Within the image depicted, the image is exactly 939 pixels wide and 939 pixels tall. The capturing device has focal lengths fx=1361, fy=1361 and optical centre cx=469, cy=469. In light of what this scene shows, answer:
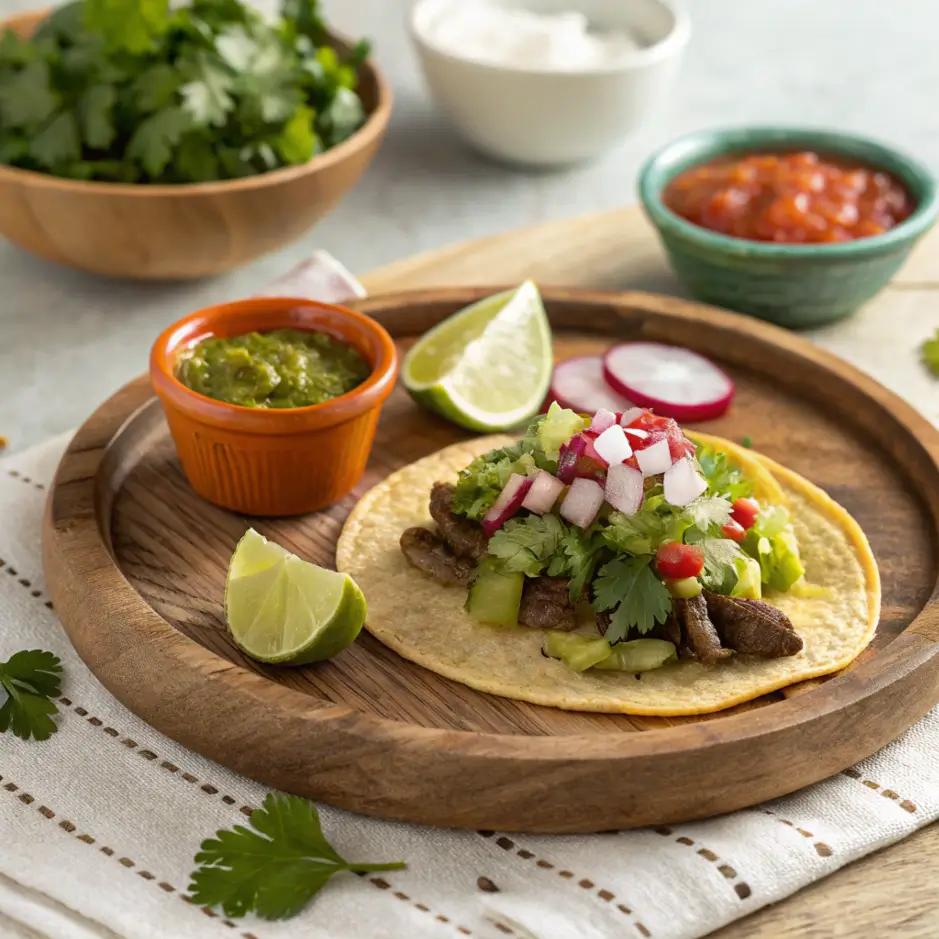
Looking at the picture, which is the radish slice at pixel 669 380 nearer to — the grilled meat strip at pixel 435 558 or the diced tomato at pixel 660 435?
the diced tomato at pixel 660 435

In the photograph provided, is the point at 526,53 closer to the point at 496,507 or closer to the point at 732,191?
the point at 732,191

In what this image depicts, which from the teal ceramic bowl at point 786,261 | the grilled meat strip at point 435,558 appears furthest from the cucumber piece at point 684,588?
the teal ceramic bowl at point 786,261

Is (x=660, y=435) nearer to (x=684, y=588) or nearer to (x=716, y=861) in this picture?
(x=684, y=588)

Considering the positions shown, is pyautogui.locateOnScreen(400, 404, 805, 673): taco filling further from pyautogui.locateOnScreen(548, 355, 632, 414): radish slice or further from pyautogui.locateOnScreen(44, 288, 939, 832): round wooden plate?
pyautogui.locateOnScreen(548, 355, 632, 414): radish slice

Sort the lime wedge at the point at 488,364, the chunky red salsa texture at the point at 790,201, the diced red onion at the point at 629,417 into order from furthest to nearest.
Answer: the chunky red salsa texture at the point at 790,201 < the lime wedge at the point at 488,364 < the diced red onion at the point at 629,417

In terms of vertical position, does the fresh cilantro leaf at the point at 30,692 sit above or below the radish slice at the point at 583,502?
below
